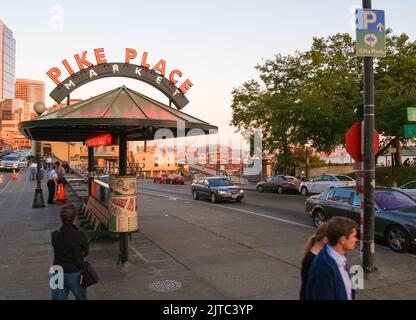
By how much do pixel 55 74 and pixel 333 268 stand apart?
43.0ft

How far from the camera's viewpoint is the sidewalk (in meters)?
6.70

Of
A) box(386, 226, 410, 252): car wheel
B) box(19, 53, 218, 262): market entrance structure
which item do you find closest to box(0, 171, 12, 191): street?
box(19, 53, 218, 262): market entrance structure

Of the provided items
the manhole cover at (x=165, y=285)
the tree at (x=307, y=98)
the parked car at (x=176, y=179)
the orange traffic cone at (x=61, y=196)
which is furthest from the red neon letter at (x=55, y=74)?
the parked car at (x=176, y=179)

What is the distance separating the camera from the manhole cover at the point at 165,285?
22.3 feet

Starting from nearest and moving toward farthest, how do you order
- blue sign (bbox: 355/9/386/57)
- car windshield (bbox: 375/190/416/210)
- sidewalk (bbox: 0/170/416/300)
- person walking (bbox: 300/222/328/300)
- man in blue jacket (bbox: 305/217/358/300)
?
1. man in blue jacket (bbox: 305/217/358/300)
2. person walking (bbox: 300/222/328/300)
3. sidewalk (bbox: 0/170/416/300)
4. blue sign (bbox: 355/9/386/57)
5. car windshield (bbox: 375/190/416/210)

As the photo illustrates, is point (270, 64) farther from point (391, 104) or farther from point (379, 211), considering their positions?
point (379, 211)

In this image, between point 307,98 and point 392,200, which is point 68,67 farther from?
point 307,98

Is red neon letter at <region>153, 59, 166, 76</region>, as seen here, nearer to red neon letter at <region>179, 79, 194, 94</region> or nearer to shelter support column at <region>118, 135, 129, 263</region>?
red neon letter at <region>179, 79, 194, 94</region>

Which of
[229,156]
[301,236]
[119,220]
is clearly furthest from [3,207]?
[229,156]

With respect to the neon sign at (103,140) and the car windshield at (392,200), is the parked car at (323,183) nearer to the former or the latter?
the car windshield at (392,200)

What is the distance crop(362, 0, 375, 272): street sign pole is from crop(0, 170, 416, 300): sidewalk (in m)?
0.44

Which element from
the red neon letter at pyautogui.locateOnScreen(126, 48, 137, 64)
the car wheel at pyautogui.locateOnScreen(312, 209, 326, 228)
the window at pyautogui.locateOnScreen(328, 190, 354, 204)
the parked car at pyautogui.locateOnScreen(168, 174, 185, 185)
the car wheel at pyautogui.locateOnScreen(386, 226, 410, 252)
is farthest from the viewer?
the parked car at pyautogui.locateOnScreen(168, 174, 185, 185)

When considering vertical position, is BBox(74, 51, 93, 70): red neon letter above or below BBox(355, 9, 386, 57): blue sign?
above

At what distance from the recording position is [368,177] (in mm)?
7641
